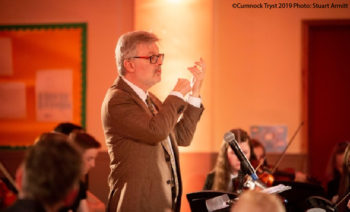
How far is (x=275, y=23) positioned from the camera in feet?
15.0

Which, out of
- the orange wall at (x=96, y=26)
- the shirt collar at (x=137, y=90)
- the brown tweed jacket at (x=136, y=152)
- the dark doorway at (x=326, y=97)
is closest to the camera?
the brown tweed jacket at (x=136, y=152)

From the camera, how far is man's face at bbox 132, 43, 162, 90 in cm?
240

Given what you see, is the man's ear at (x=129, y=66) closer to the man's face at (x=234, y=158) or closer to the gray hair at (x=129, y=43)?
the gray hair at (x=129, y=43)

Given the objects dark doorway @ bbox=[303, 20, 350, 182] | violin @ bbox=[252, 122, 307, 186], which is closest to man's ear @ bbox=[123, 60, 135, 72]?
violin @ bbox=[252, 122, 307, 186]

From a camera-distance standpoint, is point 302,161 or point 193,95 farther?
point 302,161

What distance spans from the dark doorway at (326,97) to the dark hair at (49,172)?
142 inches

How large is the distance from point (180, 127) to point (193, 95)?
18cm

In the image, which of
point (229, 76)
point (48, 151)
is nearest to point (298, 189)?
point (48, 151)

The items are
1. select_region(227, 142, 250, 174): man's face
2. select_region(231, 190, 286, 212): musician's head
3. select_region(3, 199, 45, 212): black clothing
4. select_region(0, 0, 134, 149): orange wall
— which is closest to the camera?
select_region(3, 199, 45, 212): black clothing

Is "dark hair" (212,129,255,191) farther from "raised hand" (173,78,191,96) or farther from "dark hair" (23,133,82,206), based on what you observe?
"dark hair" (23,133,82,206)

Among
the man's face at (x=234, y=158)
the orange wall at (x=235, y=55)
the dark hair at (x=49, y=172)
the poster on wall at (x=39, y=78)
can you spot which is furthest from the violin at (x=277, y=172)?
the dark hair at (x=49, y=172)

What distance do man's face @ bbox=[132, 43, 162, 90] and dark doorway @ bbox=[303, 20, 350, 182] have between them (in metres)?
2.71

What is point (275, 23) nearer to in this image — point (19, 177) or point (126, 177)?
point (126, 177)

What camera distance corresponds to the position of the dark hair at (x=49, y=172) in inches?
58.3
